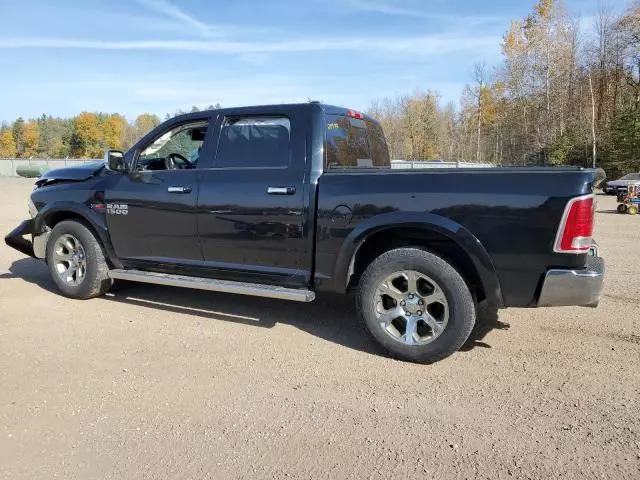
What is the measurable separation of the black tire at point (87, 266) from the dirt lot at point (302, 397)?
304mm

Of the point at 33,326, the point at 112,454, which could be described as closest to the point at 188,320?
the point at 33,326

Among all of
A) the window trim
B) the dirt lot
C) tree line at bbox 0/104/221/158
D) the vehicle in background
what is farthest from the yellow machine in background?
tree line at bbox 0/104/221/158

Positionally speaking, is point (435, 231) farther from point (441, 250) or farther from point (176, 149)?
point (176, 149)

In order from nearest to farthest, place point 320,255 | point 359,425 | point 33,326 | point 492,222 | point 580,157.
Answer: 1. point 359,425
2. point 492,222
3. point 320,255
4. point 33,326
5. point 580,157

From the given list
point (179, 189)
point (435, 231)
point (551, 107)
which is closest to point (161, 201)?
point (179, 189)

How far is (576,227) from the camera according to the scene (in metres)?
3.69

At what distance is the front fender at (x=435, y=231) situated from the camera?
3941 millimetres

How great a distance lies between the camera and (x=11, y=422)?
3.31 meters

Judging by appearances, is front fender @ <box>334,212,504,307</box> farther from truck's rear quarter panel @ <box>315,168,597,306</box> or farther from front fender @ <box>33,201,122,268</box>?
front fender @ <box>33,201,122,268</box>

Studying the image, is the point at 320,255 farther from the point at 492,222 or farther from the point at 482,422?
the point at 482,422

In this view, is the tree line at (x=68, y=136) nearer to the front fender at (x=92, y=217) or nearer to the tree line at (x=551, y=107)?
the tree line at (x=551, y=107)

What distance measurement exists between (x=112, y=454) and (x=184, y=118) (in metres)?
3.46

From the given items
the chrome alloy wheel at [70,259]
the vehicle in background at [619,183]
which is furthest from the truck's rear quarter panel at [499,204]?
the vehicle in background at [619,183]

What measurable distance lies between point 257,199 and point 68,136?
407ft
